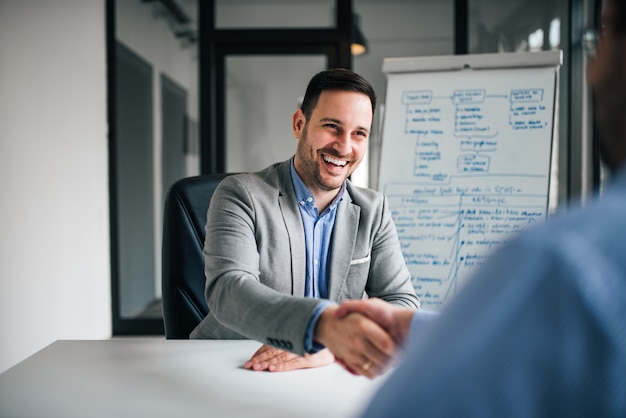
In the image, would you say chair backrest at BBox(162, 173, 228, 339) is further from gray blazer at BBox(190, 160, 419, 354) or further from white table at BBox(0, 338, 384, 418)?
white table at BBox(0, 338, 384, 418)

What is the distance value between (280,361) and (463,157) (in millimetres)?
1769

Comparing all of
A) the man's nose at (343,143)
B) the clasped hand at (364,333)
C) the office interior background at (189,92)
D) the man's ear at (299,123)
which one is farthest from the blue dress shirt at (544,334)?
the office interior background at (189,92)

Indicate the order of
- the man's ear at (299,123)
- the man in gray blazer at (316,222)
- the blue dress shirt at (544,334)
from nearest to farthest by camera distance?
the blue dress shirt at (544,334)
the man in gray blazer at (316,222)
the man's ear at (299,123)

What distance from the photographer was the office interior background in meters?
3.50

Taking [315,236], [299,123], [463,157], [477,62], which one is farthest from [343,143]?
[477,62]

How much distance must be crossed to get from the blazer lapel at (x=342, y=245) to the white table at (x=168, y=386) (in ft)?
1.22

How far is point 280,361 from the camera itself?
118 centimetres

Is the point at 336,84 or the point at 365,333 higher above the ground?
the point at 336,84

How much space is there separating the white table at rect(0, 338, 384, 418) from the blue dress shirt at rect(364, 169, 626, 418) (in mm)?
592

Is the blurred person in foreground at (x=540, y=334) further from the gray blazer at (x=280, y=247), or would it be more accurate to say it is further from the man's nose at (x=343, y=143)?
the man's nose at (x=343, y=143)

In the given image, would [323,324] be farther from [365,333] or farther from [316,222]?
[316,222]

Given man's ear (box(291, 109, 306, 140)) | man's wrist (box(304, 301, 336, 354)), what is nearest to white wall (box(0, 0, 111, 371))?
man's ear (box(291, 109, 306, 140))

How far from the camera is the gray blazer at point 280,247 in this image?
1395 millimetres

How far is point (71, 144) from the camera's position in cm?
344
